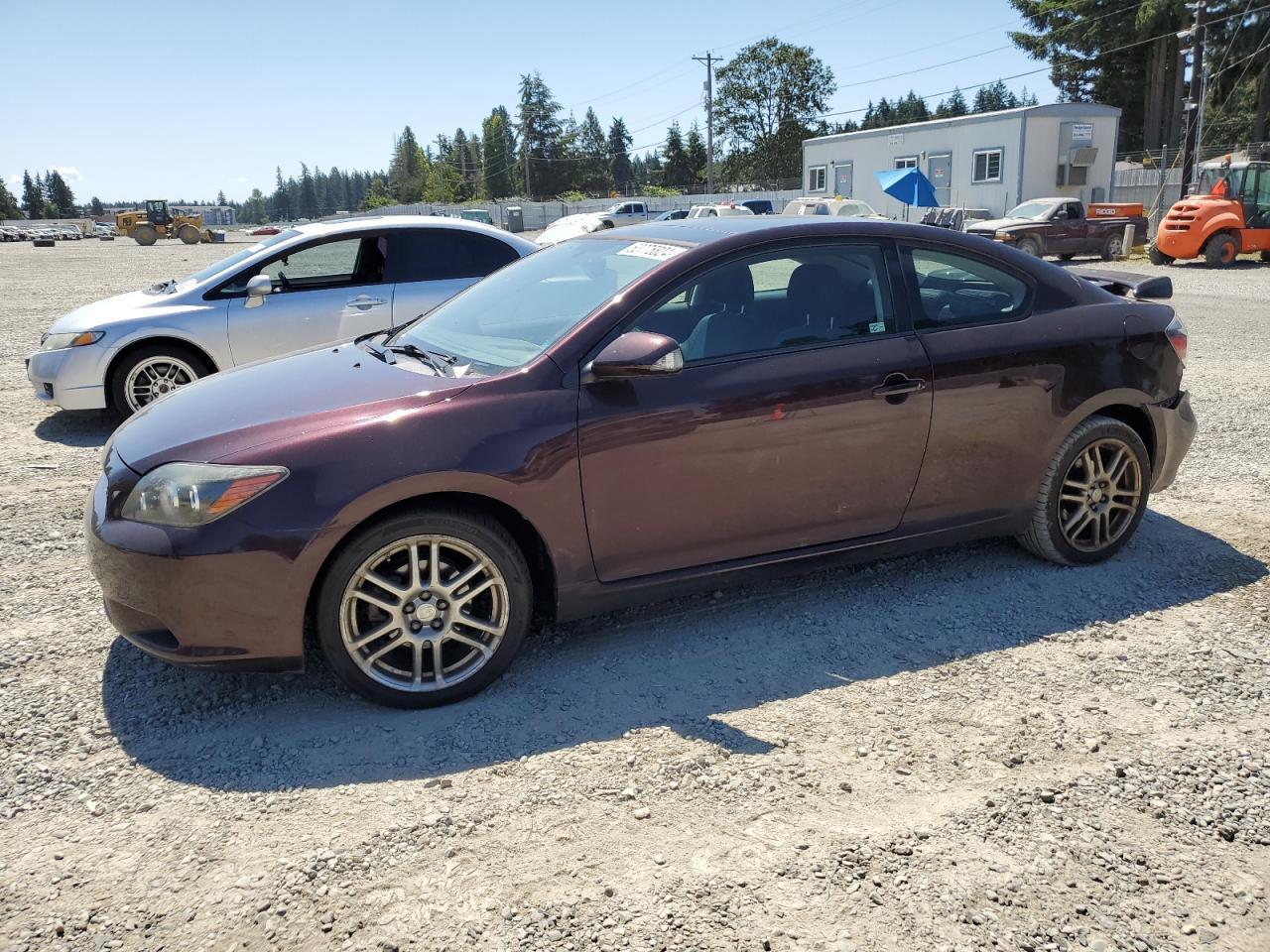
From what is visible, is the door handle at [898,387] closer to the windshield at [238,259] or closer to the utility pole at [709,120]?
the windshield at [238,259]

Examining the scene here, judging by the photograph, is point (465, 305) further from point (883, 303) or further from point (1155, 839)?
point (1155, 839)

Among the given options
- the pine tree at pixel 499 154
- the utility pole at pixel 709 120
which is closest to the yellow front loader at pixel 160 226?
the utility pole at pixel 709 120

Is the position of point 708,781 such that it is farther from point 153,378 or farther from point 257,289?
point 153,378

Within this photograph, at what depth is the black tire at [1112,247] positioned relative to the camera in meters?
24.9

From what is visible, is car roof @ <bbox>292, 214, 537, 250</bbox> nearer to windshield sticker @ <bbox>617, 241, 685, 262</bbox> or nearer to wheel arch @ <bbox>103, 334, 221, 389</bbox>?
wheel arch @ <bbox>103, 334, 221, 389</bbox>

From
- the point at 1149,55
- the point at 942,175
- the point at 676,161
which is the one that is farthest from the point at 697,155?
the point at 942,175

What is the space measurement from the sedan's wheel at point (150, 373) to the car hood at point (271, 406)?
3.68 meters

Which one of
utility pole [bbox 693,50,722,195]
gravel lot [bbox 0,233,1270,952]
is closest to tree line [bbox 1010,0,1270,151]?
utility pole [bbox 693,50,722,195]

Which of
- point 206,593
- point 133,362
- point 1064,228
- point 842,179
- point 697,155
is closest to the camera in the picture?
point 206,593

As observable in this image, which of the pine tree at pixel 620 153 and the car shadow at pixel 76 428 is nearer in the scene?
the car shadow at pixel 76 428

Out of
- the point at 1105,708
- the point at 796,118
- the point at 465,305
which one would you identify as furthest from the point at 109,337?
the point at 796,118

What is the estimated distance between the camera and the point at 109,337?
279 inches

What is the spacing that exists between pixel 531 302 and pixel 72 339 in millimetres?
4923

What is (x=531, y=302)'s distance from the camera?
4.00 meters
